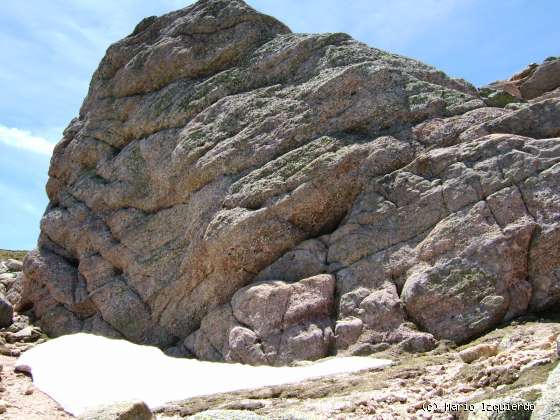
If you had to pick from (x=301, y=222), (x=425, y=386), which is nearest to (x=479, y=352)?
(x=425, y=386)

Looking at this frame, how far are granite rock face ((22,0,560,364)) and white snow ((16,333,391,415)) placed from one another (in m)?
1.95

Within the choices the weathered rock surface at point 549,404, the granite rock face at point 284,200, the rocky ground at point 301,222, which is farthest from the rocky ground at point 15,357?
the weathered rock surface at point 549,404

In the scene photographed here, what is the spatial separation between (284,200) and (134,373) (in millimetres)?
11333

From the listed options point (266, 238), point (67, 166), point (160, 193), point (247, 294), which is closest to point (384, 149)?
point (266, 238)

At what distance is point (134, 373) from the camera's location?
27281 mm

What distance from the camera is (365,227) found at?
30.6 meters

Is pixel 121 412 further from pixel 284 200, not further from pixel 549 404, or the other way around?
pixel 284 200

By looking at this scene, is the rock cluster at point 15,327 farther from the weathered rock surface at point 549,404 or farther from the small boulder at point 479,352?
the weathered rock surface at point 549,404

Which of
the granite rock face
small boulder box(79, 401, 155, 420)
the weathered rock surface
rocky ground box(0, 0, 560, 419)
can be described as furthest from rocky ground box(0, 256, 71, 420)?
the weathered rock surface

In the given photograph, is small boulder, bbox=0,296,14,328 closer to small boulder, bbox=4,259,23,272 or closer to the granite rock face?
the granite rock face

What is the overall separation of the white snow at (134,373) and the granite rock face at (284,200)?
6.39ft

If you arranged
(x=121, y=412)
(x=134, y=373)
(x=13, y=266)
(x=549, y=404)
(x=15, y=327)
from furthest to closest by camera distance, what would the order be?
(x=13, y=266)
(x=15, y=327)
(x=134, y=373)
(x=121, y=412)
(x=549, y=404)

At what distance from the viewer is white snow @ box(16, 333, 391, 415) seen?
23.8m

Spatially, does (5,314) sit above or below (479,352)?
above
